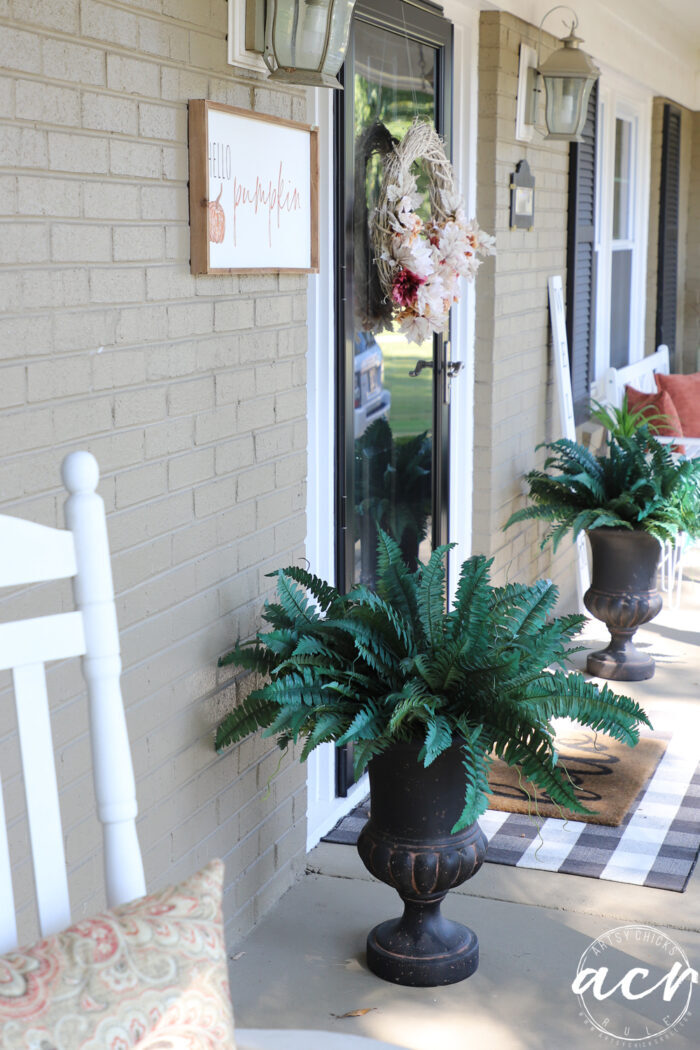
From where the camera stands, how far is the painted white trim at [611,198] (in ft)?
20.6

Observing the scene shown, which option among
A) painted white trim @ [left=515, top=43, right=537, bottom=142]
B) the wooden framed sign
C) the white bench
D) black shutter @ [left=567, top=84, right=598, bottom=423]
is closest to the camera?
the wooden framed sign

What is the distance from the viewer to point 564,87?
4473 mm

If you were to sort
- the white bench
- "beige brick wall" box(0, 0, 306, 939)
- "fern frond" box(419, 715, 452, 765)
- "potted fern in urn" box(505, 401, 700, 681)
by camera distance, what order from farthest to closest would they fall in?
the white bench
"potted fern in urn" box(505, 401, 700, 681)
"fern frond" box(419, 715, 452, 765)
"beige brick wall" box(0, 0, 306, 939)

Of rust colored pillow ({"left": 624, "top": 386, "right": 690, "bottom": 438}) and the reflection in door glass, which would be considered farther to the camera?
rust colored pillow ({"left": 624, "top": 386, "right": 690, "bottom": 438})

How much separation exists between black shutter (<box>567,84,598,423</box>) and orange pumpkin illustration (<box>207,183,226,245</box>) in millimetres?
3178

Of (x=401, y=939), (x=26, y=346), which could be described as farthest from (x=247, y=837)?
(x=26, y=346)

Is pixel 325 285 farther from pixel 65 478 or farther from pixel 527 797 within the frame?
pixel 65 478

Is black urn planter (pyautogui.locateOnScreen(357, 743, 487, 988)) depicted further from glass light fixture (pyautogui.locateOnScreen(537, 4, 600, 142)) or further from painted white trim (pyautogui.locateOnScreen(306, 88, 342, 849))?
glass light fixture (pyautogui.locateOnScreen(537, 4, 600, 142))

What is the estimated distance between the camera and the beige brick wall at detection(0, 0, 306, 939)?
72.9 inches

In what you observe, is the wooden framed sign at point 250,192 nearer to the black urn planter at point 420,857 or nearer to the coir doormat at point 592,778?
the black urn planter at point 420,857

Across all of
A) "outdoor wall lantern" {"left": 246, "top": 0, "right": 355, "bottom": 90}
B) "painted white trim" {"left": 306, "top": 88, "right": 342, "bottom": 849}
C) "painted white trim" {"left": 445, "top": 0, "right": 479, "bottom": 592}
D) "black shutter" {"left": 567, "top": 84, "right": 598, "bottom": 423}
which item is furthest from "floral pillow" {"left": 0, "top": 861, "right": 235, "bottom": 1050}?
"black shutter" {"left": 567, "top": 84, "right": 598, "bottom": 423}

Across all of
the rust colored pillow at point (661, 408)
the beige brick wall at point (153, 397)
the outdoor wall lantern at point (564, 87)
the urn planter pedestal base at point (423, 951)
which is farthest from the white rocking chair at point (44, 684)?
the rust colored pillow at point (661, 408)

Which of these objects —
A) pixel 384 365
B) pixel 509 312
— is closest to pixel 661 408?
pixel 509 312

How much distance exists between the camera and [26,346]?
6.06 feet
